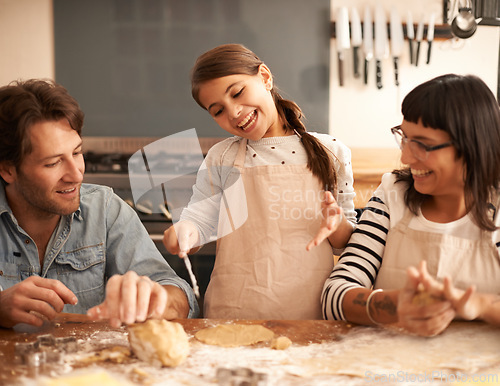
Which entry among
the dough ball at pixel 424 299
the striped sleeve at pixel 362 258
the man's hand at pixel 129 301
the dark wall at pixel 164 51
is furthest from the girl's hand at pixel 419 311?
the dark wall at pixel 164 51

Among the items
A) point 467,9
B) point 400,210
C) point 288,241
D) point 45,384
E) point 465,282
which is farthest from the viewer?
point 467,9

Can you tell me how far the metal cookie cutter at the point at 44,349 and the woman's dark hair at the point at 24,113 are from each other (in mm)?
529

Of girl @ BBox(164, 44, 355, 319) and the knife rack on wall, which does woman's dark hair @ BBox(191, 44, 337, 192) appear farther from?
the knife rack on wall

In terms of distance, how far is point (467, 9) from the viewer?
245 centimetres

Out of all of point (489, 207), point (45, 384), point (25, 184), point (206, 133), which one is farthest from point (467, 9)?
point (45, 384)

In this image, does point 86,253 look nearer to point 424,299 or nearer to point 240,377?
point 240,377

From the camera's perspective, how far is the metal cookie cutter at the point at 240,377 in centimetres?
73

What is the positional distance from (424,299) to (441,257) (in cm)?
26

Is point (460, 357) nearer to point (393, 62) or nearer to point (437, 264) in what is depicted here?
point (437, 264)

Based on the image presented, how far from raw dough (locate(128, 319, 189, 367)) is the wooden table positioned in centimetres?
1

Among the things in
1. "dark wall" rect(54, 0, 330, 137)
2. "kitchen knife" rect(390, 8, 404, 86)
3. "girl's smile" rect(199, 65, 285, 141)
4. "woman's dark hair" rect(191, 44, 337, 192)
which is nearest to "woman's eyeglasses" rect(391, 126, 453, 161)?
"woman's dark hair" rect(191, 44, 337, 192)

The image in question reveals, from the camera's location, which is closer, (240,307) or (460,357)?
(460,357)

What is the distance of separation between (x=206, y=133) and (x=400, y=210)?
5.99 feet

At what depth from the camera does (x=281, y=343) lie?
87 cm
